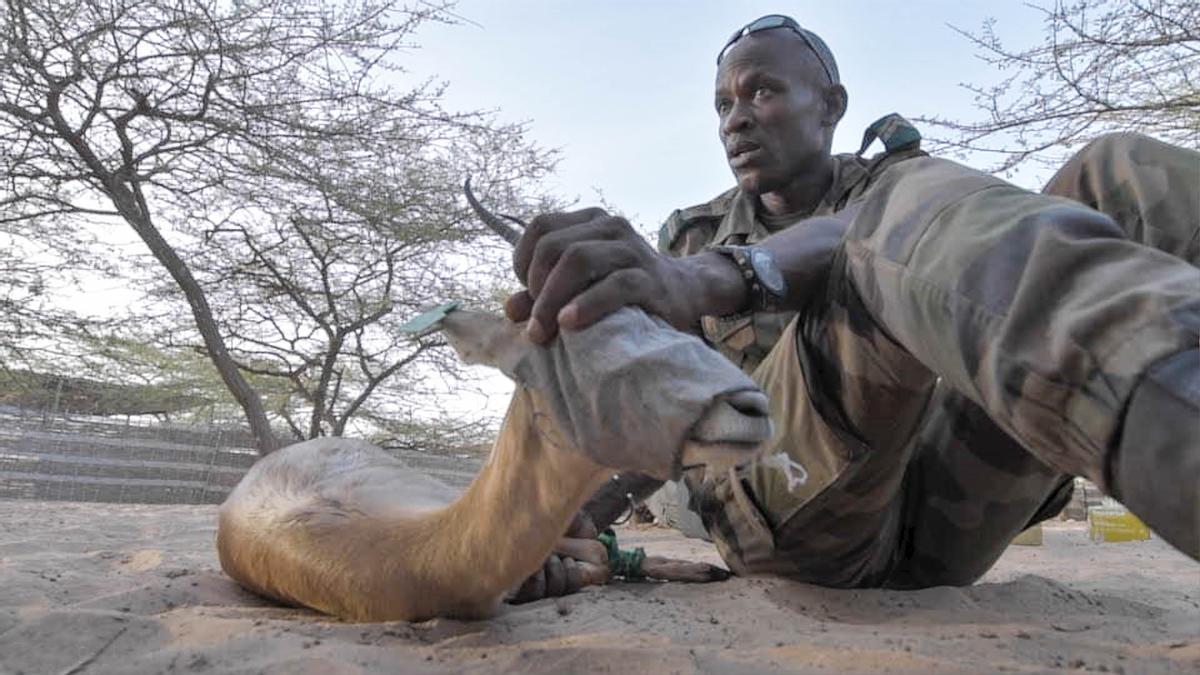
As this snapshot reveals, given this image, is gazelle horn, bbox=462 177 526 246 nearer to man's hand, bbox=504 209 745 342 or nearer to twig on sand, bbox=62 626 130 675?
man's hand, bbox=504 209 745 342

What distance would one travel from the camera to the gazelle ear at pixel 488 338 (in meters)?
1.18

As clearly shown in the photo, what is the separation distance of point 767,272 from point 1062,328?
63 cm

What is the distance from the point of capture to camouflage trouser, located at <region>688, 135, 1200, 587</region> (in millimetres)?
718

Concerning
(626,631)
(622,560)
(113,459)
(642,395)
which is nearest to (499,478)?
(626,631)

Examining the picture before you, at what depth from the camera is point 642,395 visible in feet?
3.17

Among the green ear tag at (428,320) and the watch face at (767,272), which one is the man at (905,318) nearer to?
the watch face at (767,272)

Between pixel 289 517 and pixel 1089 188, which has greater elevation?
pixel 1089 188

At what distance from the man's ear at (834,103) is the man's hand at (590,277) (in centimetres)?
163

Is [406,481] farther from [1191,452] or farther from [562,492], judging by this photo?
[1191,452]

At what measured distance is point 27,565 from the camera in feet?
7.80

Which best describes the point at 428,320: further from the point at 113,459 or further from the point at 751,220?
the point at 113,459

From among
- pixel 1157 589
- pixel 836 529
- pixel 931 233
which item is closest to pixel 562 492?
pixel 931 233

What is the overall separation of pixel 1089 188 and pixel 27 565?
2659mm

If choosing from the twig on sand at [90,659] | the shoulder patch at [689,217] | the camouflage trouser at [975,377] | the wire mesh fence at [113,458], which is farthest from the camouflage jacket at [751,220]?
the wire mesh fence at [113,458]
